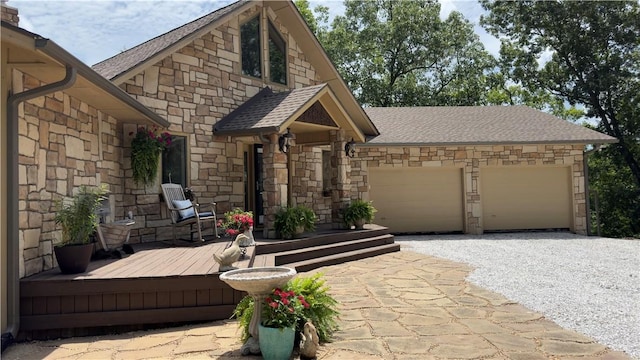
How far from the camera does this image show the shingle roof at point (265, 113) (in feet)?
25.4

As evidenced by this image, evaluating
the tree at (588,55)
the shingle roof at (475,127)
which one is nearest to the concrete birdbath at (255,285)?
the shingle roof at (475,127)

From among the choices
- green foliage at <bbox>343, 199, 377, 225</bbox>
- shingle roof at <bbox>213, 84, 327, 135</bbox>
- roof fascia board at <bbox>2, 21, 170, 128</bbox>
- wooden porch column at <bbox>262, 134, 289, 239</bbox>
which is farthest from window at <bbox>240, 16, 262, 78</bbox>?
roof fascia board at <bbox>2, 21, 170, 128</bbox>

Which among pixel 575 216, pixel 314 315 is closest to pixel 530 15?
pixel 575 216

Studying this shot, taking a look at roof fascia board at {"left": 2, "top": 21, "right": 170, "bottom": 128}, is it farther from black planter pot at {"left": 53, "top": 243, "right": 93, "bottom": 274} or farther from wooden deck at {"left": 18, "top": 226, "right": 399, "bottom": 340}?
wooden deck at {"left": 18, "top": 226, "right": 399, "bottom": 340}

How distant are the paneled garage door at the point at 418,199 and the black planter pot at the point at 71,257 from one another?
870 cm

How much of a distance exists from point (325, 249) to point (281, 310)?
4315 mm

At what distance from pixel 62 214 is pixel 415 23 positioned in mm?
21609

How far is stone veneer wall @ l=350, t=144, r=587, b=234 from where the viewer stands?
12.1 metres

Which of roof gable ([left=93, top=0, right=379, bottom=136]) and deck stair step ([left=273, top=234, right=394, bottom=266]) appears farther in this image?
roof gable ([left=93, top=0, right=379, bottom=136])

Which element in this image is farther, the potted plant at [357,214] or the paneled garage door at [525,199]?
the paneled garage door at [525,199]

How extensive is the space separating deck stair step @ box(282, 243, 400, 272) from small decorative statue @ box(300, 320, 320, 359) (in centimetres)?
341

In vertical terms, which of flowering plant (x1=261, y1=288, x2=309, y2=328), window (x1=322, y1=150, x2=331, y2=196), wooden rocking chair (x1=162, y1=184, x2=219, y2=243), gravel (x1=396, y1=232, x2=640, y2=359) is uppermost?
window (x1=322, y1=150, x2=331, y2=196)

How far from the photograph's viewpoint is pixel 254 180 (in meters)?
9.57

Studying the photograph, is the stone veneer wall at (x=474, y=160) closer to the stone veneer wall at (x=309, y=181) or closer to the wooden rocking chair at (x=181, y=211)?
the stone veneer wall at (x=309, y=181)
